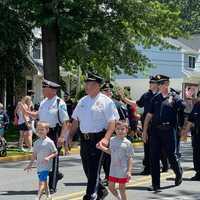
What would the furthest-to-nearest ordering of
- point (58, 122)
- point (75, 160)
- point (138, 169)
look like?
point (75, 160) → point (138, 169) → point (58, 122)

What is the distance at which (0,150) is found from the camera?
60.0 feet

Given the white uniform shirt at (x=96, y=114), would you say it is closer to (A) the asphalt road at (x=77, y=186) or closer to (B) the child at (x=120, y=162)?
(B) the child at (x=120, y=162)

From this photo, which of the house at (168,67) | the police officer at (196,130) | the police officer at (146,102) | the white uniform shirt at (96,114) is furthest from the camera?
the house at (168,67)

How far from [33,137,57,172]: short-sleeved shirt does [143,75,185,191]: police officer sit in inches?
82.9

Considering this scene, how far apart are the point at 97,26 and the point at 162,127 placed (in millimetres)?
16964

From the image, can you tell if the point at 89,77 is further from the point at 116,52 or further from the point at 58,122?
the point at 116,52

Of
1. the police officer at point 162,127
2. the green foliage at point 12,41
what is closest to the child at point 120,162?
the police officer at point 162,127

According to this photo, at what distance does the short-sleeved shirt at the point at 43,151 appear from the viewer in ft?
32.3

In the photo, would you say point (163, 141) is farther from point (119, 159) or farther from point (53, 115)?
point (119, 159)

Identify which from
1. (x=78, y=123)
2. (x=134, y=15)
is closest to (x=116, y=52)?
(x=134, y=15)

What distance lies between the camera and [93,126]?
9.03 metres

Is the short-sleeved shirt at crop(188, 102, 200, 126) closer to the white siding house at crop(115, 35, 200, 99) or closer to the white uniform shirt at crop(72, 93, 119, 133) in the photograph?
the white uniform shirt at crop(72, 93, 119, 133)

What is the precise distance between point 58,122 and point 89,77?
1.69 metres

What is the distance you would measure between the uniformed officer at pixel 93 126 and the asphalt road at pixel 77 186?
1427 mm
